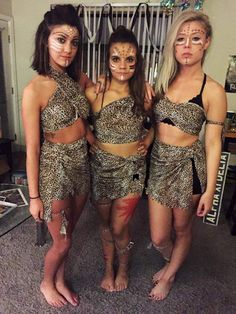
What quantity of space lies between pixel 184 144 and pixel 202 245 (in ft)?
3.98

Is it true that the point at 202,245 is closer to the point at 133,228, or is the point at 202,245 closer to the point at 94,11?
the point at 133,228

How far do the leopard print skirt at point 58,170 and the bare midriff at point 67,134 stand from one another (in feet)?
0.06

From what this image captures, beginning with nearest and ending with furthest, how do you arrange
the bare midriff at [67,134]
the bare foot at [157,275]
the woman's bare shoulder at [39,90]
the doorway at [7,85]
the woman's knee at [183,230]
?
the woman's bare shoulder at [39,90] → the bare midriff at [67,134] → the woman's knee at [183,230] → the bare foot at [157,275] → the doorway at [7,85]

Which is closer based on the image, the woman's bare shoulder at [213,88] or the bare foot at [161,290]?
the woman's bare shoulder at [213,88]

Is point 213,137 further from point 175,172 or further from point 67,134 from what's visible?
point 67,134

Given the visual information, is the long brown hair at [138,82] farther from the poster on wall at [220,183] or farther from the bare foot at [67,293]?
the bare foot at [67,293]

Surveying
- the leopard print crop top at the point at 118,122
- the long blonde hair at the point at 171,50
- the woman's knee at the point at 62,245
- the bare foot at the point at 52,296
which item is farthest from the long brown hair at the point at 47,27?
the bare foot at the point at 52,296

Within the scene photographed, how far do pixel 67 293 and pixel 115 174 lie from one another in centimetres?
79

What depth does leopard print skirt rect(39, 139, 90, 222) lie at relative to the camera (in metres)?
1.33

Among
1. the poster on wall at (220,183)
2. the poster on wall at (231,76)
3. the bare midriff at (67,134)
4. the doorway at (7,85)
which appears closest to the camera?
the bare midriff at (67,134)

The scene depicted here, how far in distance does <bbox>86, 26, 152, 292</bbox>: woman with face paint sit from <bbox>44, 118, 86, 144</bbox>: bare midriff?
11cm

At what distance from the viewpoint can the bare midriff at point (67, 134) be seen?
4.29ft

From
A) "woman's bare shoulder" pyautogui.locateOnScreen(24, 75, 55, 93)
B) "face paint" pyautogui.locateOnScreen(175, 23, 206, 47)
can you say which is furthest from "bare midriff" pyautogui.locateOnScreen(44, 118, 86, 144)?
"face paint" pyautogui.locateOnScreen(175, 23, 206, 47)

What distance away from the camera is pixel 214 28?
3309mm
